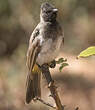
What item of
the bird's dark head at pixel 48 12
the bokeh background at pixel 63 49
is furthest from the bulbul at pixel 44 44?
the bokeh background at pixel 63 49

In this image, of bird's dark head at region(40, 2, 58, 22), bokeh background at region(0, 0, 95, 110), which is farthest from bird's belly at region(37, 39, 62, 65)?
bokeh background at region(0, 0, 95, 110)

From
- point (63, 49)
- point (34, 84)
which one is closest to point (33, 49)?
point (34, 84)

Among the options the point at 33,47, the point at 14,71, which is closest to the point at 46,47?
the point at 33,47

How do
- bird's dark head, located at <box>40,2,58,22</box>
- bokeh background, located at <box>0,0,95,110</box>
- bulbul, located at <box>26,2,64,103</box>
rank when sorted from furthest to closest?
bokeh background, located at <box>0,0,95,110</box> < bulbul, located at <box>26,2,64,103</box> < bird's dark head, located at <box>40,2,58,22</box>

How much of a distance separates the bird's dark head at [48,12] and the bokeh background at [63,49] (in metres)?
2.13

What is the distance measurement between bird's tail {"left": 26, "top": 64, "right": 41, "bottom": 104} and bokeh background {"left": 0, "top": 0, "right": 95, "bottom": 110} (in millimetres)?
1841

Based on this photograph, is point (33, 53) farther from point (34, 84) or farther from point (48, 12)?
point (48, 12)

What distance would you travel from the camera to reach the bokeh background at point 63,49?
612 cm

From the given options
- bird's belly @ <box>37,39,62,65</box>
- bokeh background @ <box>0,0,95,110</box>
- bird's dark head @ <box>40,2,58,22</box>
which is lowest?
bird's belly @ <box>37,39,62,65</box>

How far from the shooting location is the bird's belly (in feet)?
9.84

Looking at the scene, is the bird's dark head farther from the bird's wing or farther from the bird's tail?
the bird's tail

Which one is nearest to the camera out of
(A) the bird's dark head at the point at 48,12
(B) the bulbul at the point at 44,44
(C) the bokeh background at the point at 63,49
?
(A) the bird's dark head at the point at 48,12

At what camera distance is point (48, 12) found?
295 centimetres

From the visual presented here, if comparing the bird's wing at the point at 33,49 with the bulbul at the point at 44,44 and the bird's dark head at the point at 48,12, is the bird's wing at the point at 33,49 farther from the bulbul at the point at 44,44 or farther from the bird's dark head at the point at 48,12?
the bird's dark head at the point at 48,12
